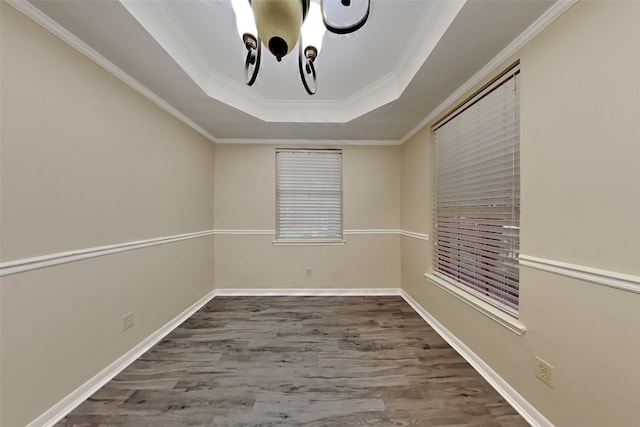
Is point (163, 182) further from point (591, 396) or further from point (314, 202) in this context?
point (591, 396)

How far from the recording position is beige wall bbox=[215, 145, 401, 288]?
11.0 feet

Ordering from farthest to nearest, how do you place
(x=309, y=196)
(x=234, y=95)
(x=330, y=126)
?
(x=309, y=196)
(x=330, y=126)
(x=234, y=95)

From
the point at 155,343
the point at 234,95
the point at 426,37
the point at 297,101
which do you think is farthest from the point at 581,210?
the point at 155,343

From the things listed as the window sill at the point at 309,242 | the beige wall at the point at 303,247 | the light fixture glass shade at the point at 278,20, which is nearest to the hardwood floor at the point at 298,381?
the beige wall at the point at 303,247

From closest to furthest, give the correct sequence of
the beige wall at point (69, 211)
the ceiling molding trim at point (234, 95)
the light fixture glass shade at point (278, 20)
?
the light fixture glass shade at point (278, 20) < the beige wall at point (69, 211) < the ceiling molding trim at point (234, 95)

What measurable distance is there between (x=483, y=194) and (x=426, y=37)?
1.22m

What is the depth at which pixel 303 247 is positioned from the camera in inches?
135

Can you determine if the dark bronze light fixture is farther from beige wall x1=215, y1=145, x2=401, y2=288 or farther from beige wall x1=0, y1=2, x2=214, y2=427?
beige wall x1=215, y1=145, x2=401, y2=288

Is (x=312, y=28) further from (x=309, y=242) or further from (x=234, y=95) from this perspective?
(x=309, y=242)

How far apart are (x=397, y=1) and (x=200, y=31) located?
4.44 ft

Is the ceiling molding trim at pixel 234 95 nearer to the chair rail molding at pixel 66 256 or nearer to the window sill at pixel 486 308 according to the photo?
the chair rail molding at pixel 66 256

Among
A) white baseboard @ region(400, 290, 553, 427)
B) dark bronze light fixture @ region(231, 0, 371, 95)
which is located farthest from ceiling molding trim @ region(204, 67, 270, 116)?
white baseboard @ region(400, 290, 553, 427)

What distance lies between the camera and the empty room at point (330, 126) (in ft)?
3.52

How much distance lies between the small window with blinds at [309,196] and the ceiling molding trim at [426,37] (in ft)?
5.21
